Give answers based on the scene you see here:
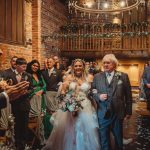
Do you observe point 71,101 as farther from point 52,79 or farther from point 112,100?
point 52,79

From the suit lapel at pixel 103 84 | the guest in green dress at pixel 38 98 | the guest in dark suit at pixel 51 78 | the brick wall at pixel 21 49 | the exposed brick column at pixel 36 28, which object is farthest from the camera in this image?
the exposed brick column at pixel 36 28

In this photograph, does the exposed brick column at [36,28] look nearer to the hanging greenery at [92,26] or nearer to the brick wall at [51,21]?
the brick wall at [51,21]

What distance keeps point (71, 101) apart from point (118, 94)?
78cm

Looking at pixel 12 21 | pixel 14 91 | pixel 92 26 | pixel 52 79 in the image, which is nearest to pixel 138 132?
pixel 52 79

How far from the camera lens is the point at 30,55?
33.3ft

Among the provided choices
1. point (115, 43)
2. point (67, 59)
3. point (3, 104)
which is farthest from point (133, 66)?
point (3, 104)

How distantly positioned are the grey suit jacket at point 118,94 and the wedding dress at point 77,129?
0.84ft

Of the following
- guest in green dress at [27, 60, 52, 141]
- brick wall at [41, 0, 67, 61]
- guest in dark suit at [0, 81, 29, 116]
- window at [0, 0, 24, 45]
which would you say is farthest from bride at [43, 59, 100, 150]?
brick wall at [41, 0, 67, 61]

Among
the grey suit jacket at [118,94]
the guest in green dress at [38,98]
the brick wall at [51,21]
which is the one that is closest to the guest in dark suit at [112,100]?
the grey suit jacket at [118,94]

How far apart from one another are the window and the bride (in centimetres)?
345

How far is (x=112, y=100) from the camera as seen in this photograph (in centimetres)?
489

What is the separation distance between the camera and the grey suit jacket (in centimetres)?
489

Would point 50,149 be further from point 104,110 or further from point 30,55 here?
point 30,55

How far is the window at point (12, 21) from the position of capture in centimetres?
824
